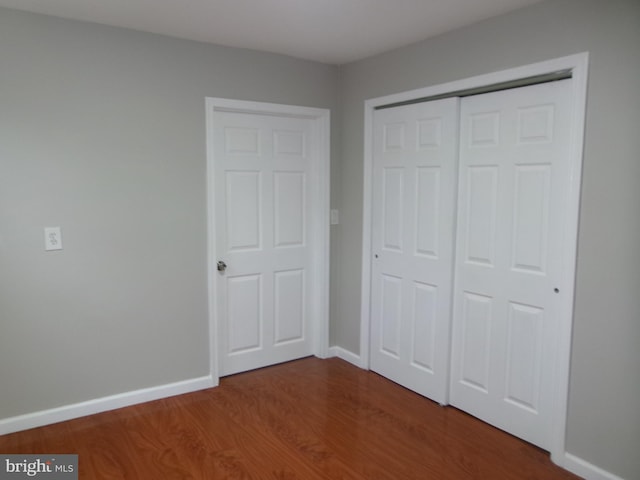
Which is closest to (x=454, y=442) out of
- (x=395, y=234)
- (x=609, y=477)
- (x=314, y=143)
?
(x=609, y=477)

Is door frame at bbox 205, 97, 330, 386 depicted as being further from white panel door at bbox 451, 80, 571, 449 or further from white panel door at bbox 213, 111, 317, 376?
white panel door at bbox 451, 80, 571, 449

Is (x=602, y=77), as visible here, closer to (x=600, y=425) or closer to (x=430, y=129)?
(x=430, y=129)

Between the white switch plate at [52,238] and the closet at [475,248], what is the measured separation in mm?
2078

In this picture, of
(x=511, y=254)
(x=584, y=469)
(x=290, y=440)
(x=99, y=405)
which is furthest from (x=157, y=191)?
(x=584, y=469)

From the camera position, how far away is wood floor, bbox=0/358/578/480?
238cm

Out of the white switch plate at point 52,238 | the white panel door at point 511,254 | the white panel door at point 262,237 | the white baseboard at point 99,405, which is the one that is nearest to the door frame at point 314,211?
the white panel door at point 262,237

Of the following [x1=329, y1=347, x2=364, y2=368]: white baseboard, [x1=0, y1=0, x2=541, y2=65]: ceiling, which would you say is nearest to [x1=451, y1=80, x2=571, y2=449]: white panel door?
[x1=0, y1=0, x2=541, y2=65]: ceiling

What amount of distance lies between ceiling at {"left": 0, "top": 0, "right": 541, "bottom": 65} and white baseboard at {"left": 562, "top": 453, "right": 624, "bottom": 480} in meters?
2.30

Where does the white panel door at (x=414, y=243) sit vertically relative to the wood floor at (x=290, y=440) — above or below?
above

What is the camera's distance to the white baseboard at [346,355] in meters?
3.74

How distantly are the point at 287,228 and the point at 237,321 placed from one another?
80 centimetres

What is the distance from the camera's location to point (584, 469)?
7.62 ft

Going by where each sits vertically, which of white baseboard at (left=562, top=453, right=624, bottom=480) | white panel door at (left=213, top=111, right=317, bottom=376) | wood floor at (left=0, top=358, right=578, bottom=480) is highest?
white panel door at (left=213, top=111, right=317, bottom=376)

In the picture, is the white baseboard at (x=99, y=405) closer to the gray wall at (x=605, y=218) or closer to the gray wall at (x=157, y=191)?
the gray wall at (x=157, y=191)
